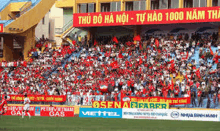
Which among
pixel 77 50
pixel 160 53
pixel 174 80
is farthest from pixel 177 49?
pixel 77 50

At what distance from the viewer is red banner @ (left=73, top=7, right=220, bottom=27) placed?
144 feet

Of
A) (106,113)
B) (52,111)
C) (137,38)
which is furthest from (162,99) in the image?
(137,38)

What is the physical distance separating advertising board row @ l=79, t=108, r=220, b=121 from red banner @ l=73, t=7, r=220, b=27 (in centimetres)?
1559

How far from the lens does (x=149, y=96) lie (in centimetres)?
3728

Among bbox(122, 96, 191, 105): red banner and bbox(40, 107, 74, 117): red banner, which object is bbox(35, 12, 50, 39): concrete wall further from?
bbox(122, 96, 191, 105): red banner

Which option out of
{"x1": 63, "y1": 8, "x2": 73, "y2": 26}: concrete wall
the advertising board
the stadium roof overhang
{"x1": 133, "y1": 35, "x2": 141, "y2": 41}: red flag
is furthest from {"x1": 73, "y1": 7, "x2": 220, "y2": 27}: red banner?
the advertising board

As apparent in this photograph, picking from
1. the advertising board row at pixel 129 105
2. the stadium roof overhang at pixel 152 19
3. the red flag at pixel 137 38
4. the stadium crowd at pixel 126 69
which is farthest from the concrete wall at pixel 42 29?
the advertising board row at pixel 129 105

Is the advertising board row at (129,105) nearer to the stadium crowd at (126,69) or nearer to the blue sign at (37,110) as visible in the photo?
the stadium crowd at (126,69)

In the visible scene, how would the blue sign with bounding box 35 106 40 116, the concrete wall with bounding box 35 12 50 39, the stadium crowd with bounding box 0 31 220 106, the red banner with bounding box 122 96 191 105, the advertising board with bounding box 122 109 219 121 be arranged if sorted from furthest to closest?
the concrete wall with bounding box 35 12 50 39 → the stadium crowd with bounding box 0 31 220 106 → the blue sign with bounding box 35 106 40 116 → the red banner with bounding box 122 96 191 105 → the advertising board with bounding box 122 109 219 121

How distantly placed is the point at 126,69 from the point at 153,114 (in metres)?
10.9

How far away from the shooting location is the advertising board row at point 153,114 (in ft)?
98.9

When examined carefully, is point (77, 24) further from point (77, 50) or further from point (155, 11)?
point (155, 11)

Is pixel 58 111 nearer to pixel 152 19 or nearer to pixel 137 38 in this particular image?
pixel 137 38

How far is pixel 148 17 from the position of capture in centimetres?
4684
